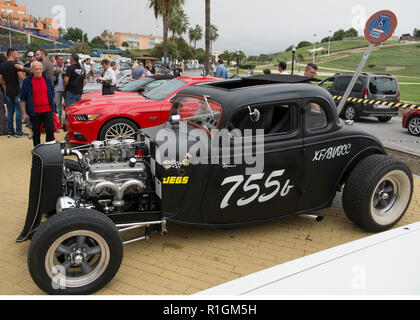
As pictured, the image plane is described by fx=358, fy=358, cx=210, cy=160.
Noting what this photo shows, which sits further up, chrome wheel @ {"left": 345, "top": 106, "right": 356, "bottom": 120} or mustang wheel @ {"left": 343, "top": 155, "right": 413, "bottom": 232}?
chrome wheel @ {"left": 345, "top": 106, "right": 356, "bottom": 120}

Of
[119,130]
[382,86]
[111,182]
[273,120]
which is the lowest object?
[111,182]

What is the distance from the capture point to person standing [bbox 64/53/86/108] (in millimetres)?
9312

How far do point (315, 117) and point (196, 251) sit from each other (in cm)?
206

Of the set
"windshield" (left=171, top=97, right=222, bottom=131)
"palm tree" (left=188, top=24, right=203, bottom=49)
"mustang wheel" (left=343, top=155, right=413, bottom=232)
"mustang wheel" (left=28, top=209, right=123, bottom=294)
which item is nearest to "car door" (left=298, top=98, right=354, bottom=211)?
"mustang wheel" (left=343, top=155, right=413, bottom=232)

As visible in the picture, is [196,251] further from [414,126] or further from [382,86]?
[382,86]

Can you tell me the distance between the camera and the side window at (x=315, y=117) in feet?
13.5

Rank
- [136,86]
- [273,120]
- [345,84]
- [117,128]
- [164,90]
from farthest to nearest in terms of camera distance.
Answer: [345,84]
[136,86]
[164,90]
[117,128]
[273,120]

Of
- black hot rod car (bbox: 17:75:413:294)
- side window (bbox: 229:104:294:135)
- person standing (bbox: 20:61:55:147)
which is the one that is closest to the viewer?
black hot rod car (bbox: 17:75:413:294)

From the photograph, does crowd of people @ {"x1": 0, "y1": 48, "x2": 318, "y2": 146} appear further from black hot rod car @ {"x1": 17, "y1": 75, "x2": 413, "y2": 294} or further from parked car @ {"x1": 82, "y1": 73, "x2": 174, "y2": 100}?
black hot rod car @ {"x1": 17, "y1": 75, "x2": 413, "y2": 294}

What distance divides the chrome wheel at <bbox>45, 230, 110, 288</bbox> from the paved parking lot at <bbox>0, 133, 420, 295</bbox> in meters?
0.25

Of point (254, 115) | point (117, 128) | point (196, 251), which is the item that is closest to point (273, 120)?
point (254, 115)

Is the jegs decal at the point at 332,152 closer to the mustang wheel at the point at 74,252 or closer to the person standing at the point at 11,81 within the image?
the mustang wheel at the point at 74,252

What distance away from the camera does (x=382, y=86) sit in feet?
44.1
